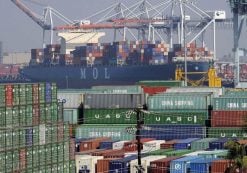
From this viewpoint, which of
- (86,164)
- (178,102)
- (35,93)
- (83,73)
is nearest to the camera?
(35,93)

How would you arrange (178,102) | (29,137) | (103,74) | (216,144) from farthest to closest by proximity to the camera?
1. (103,74)
2. (178,102)
3. (216,144)
4. (29,137)

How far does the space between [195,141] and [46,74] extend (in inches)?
4393

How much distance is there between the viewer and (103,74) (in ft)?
478

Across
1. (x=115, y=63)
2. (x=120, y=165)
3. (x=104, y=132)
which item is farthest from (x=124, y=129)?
(x=115, y=63)

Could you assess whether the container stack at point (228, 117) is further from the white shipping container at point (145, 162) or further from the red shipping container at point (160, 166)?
the red shipping container at point (160, 166)

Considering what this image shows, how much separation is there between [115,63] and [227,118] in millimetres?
93594

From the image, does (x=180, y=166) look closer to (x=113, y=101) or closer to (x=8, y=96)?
(x=8, y=96)

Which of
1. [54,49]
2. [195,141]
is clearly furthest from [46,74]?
[195,141]

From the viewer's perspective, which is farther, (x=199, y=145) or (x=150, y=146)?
(x=150, y=146)

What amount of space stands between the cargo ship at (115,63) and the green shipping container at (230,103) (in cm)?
8076

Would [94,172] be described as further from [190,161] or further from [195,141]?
[195,141]

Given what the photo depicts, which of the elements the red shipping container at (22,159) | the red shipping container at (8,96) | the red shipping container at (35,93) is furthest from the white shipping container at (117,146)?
the red shipping container at (22,159)

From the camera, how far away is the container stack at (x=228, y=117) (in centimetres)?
4800

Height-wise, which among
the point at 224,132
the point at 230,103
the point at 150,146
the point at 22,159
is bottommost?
the point at 150,146
